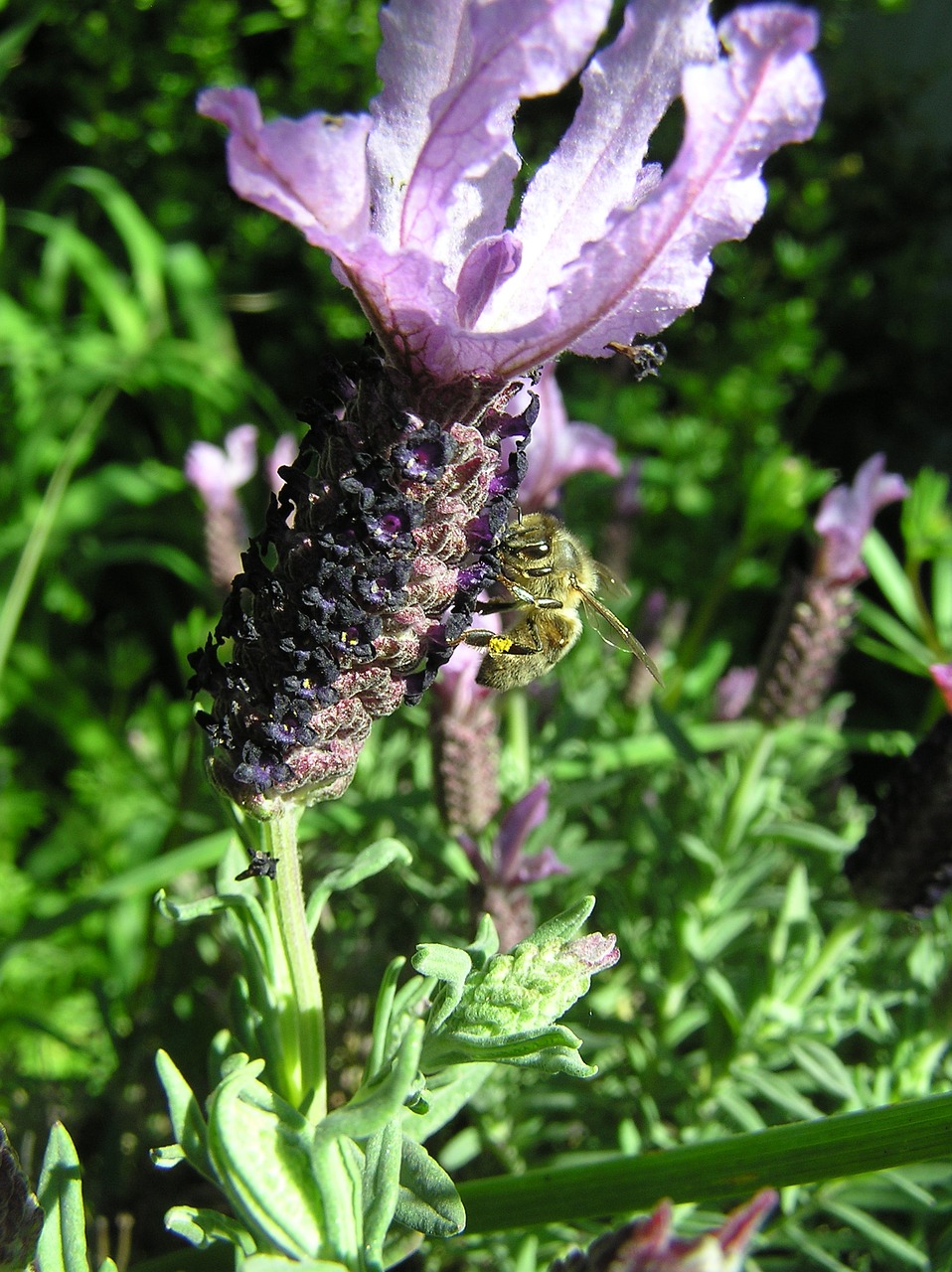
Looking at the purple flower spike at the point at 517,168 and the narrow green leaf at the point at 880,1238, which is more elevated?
the purple flower spike at the point at 517,168

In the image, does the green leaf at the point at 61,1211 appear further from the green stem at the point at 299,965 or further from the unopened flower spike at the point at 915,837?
the unopened flower spike at the point at 915,837

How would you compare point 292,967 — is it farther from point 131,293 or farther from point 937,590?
point 131,293

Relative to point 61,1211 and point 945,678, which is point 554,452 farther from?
point 61,1211

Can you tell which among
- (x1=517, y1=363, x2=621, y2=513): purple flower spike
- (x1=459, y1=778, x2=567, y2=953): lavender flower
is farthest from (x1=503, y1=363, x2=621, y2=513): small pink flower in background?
(x1=459, y1=778, x2=567, y2=953): lavender flower

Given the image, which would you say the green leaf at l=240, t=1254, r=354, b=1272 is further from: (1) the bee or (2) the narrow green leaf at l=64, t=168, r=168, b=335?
(2) the narrow green leaf at l=64, t=168, r=168, b=335

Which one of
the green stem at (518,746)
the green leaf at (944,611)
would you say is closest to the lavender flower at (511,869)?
the green stem at (518,746)

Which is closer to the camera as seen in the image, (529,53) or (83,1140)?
(529,53)

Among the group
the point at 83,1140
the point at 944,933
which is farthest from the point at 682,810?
the point at 83,1140
